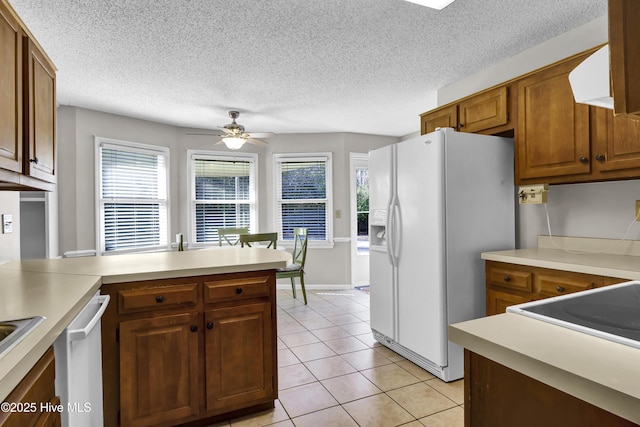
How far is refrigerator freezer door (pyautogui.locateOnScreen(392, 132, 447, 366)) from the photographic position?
2.43m

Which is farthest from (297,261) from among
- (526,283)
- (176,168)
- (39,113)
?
(39,113)

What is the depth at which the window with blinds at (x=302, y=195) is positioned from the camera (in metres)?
5.48

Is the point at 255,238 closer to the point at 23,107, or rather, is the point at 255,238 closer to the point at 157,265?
the point at 157,265

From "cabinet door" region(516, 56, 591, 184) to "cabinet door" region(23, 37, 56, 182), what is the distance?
9.55ft

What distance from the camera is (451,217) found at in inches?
96.5

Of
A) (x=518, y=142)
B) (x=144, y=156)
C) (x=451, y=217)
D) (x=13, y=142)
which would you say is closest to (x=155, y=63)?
(x=13, y=142)

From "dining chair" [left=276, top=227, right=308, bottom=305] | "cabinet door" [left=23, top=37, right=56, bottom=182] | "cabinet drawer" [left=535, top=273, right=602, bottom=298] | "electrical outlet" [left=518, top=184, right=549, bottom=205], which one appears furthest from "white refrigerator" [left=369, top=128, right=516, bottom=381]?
"cabinet door" [left=23, top=37, right=56, bottom=182]

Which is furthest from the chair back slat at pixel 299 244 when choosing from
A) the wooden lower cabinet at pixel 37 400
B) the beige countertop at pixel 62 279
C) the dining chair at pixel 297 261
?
the wooden lower cabinet at pixel 37 400

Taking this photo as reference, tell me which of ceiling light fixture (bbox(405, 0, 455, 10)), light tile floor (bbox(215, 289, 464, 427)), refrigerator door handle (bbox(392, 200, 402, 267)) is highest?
ceiling light fixture (bbox(405, 0, 455, 10))

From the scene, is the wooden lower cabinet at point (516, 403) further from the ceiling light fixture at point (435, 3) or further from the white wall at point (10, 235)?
the white wall at point (10, 235)

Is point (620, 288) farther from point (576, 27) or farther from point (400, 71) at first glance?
point (400, 71)

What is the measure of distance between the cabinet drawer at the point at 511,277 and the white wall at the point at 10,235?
320 centimetres

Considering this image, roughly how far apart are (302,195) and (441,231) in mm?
3295

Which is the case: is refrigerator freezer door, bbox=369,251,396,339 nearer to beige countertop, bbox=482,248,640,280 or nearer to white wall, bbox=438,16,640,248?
beige countertop, bbox=482,248,640,280
